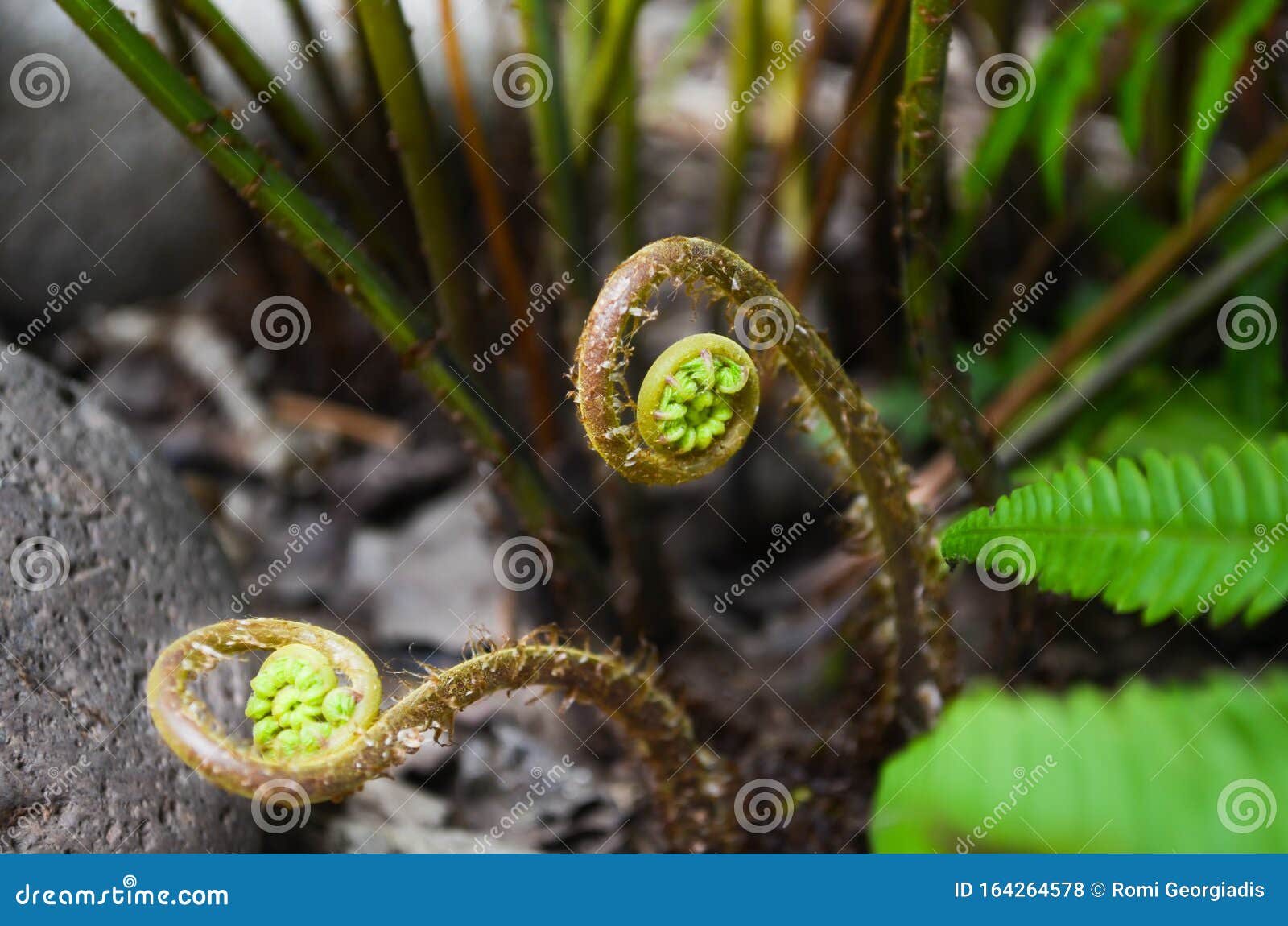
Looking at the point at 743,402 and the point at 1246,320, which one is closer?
the point at 743,402

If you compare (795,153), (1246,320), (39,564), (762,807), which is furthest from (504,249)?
(1246,320)

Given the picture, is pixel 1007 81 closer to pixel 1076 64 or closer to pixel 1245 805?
pixel 1076 64

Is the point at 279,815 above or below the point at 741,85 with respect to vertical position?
below

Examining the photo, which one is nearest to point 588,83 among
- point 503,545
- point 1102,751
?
point 503,545

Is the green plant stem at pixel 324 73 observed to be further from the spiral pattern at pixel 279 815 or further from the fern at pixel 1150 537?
the fern at pixel 1150 537

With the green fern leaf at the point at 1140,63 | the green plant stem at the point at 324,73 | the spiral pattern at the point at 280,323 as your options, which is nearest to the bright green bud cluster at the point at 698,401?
the green fern leaf at the point at 1140,63

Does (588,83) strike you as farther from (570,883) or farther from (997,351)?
(570,883)
